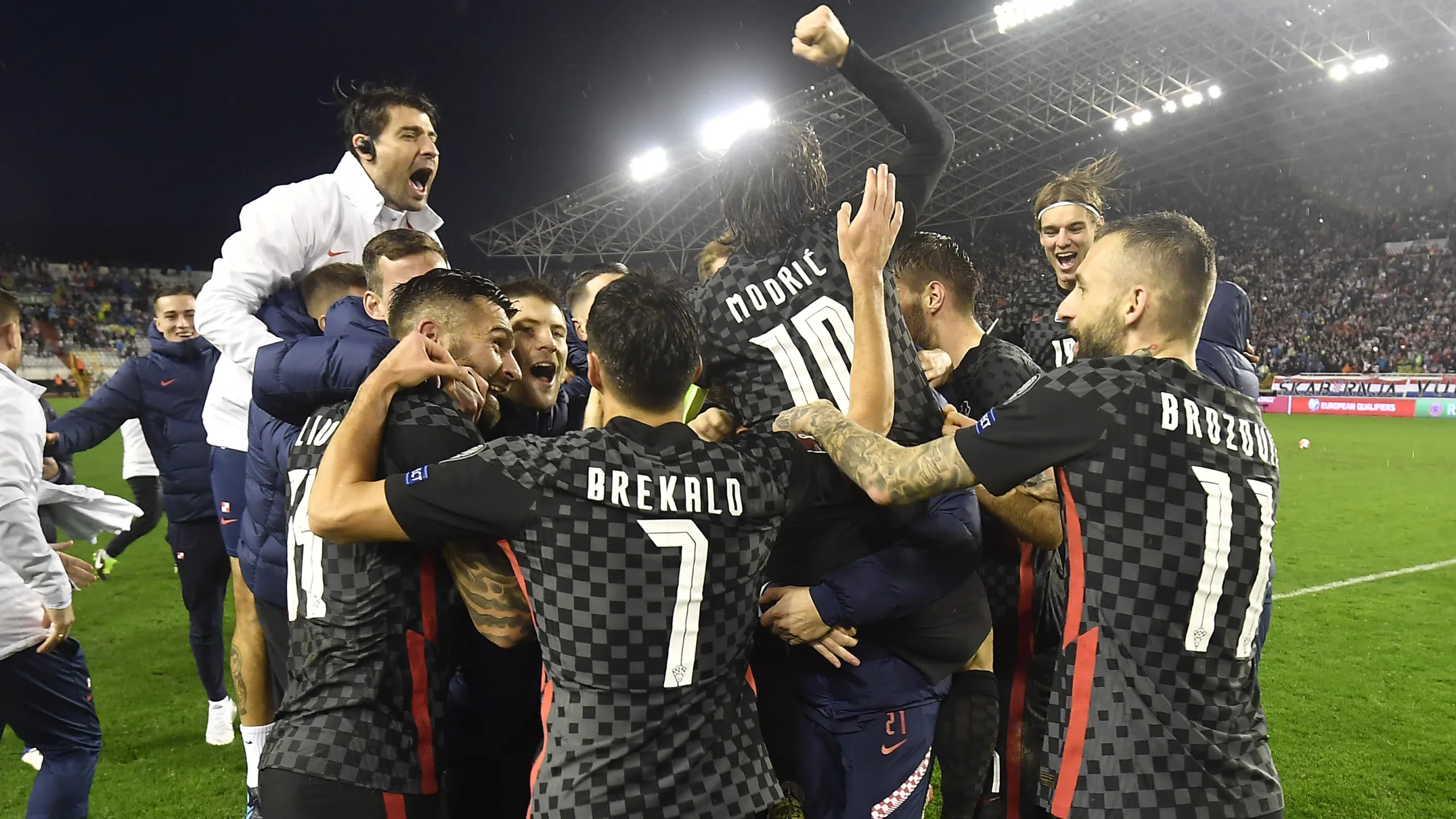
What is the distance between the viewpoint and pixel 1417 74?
27.4 m

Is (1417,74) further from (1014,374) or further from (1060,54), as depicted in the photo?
(1014,374)

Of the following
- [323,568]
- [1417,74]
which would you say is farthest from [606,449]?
[1417,74]

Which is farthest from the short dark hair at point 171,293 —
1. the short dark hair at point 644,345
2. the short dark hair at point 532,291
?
the short dark hair at point 644,345

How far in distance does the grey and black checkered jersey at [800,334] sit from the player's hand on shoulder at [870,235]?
9.4 inches

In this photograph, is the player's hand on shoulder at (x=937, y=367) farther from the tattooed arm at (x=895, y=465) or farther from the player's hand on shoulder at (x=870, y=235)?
the tattooed arm at (x=895, y=465)

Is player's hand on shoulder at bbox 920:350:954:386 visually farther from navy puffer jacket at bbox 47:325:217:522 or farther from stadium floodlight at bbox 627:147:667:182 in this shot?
stadium floodlight at bbox 627:147:667:182

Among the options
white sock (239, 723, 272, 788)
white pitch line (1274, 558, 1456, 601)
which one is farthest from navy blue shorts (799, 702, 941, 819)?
white pitch line (1274, 558, 1456, 601)

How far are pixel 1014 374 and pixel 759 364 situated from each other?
1.10 metres

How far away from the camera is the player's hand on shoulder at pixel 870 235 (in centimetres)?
241

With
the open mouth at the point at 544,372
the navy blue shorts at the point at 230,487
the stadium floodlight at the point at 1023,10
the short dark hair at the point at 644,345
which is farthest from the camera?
the stadium floodlight at the point at 1023,10

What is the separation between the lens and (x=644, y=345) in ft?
7.15

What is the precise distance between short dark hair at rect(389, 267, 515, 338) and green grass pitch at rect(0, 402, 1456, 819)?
3.17 metres

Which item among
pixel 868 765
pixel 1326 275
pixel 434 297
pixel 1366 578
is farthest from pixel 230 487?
pixel 1326 275

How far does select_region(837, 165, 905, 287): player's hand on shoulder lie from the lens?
7.90 feet
